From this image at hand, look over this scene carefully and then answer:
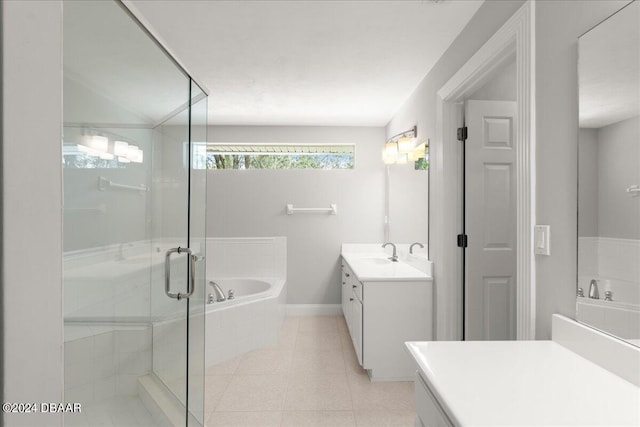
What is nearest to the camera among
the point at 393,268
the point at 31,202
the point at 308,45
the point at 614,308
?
the point at 31,202

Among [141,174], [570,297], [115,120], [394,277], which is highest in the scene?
[115,120]

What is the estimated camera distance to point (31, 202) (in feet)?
1.45

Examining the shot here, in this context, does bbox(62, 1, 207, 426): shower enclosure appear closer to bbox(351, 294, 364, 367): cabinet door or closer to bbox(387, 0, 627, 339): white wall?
bbox(351, 294, 364, 367): cabinet door

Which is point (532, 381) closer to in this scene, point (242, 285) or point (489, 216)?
point (489, 216)

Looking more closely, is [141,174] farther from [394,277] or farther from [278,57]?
[394,277]

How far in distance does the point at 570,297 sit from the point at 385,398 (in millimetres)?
1558

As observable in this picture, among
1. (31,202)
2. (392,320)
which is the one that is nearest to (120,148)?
(31,202)

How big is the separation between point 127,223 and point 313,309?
354 cm

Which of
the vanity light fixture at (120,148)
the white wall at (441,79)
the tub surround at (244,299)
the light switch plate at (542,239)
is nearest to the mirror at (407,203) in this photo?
the white wall at (441,79)

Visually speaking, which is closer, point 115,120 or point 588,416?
point 588,416

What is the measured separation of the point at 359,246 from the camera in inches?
176

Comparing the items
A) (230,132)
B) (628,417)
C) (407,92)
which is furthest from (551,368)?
(230,132)

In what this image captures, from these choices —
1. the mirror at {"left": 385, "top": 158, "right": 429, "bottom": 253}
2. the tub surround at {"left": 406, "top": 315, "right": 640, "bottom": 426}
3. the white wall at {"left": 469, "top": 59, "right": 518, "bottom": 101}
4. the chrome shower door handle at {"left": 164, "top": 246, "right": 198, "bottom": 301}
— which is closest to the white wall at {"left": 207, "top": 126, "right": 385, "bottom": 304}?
the mirror at {"left": 385, "top": 158, "right": 429, "bottom": 253}

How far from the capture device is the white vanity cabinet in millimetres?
2666
